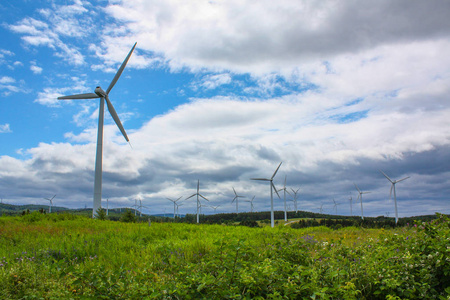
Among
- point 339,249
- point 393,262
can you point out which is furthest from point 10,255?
point 393,262

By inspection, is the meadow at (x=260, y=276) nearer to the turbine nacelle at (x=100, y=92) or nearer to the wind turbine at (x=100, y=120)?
the wind turbine at (x=100, y=120)

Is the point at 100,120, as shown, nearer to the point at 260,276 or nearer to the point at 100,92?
the point at 100,92

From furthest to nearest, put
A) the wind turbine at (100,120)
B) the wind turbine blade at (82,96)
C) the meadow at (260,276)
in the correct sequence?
1. the wind turbine blade at (82,96)
2. the wind turbine at (100,120)
3. the meadow at (260,276)

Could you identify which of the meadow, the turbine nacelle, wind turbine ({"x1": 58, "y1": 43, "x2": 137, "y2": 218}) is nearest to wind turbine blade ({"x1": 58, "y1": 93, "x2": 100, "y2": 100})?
wind turbine ({"x1": 58, "y1": 43, "x2": 137, "y2": 218})

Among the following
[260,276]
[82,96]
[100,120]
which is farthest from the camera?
[82,96]

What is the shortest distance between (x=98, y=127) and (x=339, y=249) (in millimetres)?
42289

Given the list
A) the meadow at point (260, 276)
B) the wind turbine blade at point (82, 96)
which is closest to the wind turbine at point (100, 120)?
the wind turbine blade at point (82, 96)

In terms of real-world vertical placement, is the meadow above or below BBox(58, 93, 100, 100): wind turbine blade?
below

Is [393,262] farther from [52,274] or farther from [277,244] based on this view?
[52,274]

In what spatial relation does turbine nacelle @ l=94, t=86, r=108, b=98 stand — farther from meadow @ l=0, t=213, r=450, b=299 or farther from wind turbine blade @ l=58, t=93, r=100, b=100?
meadow @ l=0, t=213, r=450, b=299

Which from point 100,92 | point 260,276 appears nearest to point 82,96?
point 100,92

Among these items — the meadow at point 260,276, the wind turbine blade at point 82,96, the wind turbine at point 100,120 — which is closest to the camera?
the meadow at point 260,276

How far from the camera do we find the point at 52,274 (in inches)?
343

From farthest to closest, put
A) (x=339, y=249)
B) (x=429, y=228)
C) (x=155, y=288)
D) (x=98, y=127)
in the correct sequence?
(x=98, y=127) → (x=339, y=249) → (x=429, y=228) → (x=155, y=288)
